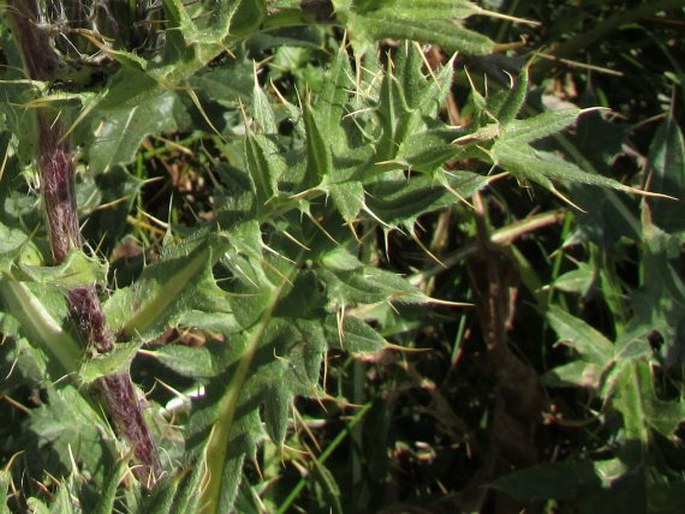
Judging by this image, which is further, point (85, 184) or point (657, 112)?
point (657, 112)

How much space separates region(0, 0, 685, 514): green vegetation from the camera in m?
1.52

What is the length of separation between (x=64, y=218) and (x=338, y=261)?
54 cm

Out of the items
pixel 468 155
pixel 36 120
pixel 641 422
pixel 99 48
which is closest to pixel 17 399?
pixel 36 120

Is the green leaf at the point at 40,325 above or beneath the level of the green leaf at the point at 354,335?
above

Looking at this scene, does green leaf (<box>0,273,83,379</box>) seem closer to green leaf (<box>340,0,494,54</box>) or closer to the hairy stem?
the hairy stem

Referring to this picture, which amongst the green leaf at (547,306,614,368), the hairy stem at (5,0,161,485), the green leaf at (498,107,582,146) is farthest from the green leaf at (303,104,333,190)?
the green leaf at (547,306,614,368)

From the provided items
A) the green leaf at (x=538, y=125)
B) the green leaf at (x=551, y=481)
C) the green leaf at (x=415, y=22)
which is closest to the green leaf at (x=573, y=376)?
the green leaf at (x=551, y=481)

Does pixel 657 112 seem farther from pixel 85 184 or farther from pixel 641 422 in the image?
pixel 85 184

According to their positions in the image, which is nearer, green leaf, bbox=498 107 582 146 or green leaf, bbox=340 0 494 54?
green leaf, bbox=340 0 494 54

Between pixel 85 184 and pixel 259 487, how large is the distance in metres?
0.92

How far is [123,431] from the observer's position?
73.0 inches

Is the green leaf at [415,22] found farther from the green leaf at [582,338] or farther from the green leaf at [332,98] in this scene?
the green leaf at [582,338]

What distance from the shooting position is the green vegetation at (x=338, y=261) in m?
1.52

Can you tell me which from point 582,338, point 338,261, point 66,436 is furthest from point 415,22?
point 582,338
